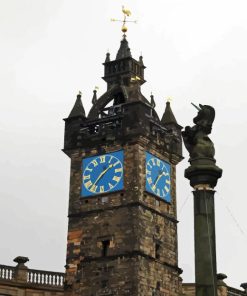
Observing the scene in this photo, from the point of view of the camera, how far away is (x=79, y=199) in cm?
5450

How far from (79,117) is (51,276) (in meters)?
10.1

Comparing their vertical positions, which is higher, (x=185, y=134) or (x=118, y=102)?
(x=118, y=102)

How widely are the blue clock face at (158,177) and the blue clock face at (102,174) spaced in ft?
5.56

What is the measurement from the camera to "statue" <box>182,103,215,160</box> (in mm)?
24422

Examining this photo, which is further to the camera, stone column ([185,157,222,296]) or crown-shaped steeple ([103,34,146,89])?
crown-shaped steeple ([103,34,146,89])

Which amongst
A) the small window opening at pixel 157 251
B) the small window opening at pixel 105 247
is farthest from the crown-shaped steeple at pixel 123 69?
the small window opening at pixel 105 247

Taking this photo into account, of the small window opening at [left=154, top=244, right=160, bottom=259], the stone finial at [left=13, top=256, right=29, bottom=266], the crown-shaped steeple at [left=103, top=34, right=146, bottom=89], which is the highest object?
the crown-shaped steeple at [left=103, top=34, right=146, bottom=89]

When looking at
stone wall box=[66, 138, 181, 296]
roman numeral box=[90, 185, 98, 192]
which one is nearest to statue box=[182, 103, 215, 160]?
stone wall box=[66, 138, 181, 296]

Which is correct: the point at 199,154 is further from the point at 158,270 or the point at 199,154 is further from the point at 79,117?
the point at 79,117

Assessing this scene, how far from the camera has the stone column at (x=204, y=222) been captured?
22.8m

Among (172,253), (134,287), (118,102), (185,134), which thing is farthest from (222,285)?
(185,134)

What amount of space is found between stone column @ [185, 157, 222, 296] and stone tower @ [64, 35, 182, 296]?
27.0m

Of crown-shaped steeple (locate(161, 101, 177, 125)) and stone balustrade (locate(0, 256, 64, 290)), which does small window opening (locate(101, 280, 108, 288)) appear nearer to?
stone balustrade (locate(0, 256, 64, 290))

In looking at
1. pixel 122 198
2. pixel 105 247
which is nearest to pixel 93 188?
pixel 122 198
